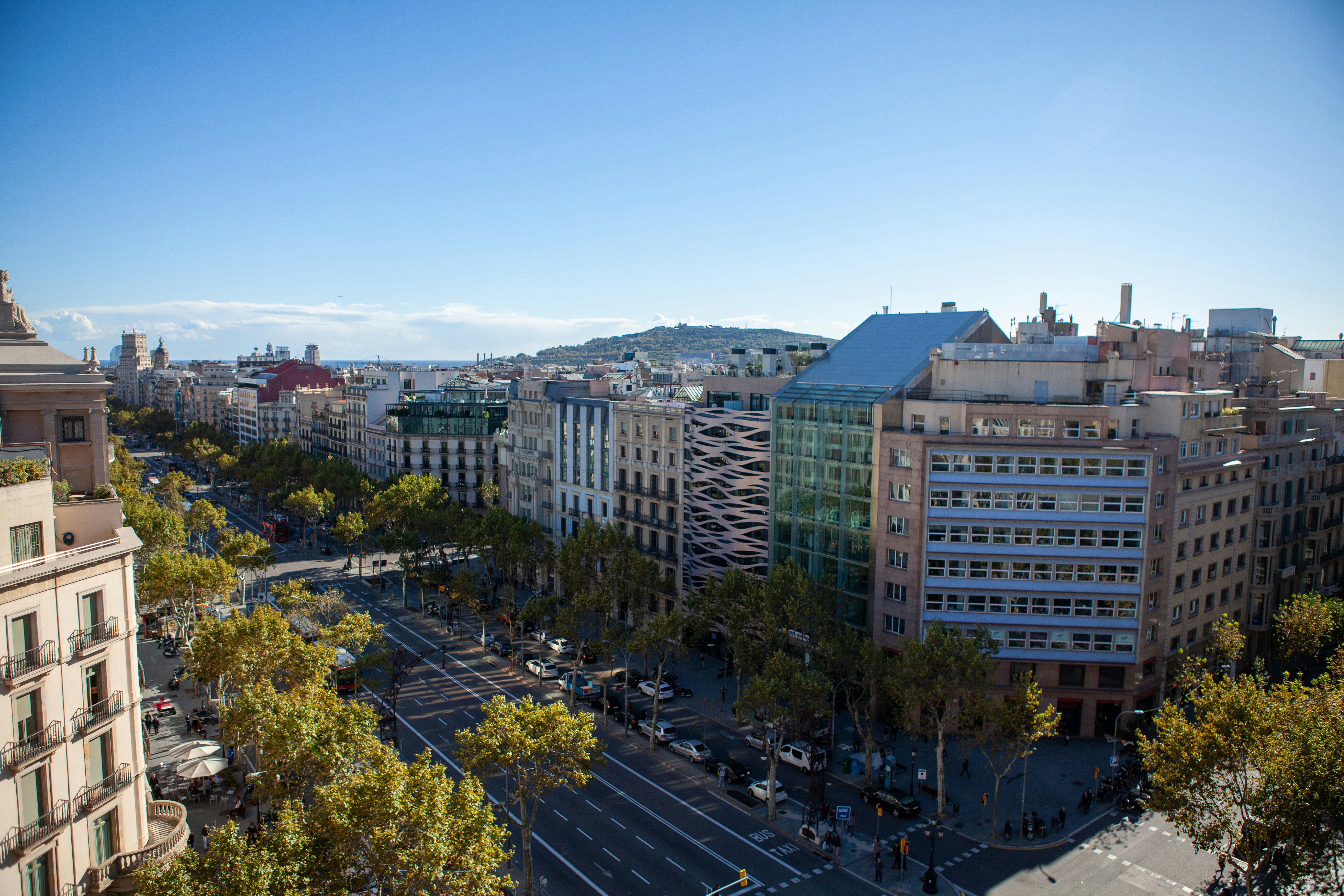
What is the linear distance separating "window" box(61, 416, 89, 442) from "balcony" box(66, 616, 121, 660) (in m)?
37.7

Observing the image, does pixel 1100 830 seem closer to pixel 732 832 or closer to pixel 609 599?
pixel 732 832

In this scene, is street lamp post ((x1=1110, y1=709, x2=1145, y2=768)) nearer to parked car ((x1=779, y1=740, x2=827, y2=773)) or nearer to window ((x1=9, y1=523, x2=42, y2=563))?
parked car ((x1=779, y1=740, x2=827, y2=773))

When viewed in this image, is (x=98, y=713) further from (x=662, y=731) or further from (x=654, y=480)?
(x=654, y=480)

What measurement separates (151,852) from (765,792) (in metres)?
33.9

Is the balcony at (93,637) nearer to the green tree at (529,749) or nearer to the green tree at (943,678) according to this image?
the green tree at (529,749)

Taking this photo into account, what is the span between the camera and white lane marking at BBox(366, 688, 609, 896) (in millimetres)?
45156

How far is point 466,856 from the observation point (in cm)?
3098

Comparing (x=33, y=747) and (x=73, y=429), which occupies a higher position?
(x=73, y=429)

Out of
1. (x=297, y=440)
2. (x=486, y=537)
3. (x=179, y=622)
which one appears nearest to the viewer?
(x=179, y=622)

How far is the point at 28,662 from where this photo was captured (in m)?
28.8

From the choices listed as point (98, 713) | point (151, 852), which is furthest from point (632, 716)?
point (98, 713)

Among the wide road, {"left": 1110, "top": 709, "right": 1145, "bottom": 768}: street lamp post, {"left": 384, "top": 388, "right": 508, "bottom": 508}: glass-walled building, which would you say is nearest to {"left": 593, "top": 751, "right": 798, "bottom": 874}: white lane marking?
the wide road

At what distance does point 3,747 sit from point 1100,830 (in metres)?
54.8

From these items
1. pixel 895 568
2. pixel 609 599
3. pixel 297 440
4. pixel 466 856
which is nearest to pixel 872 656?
pixel 895 568
